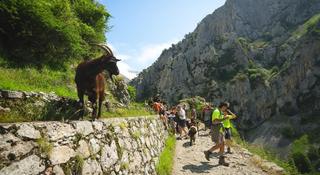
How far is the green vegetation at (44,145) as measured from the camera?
477 centimetres

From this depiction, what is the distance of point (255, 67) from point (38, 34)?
130719mm

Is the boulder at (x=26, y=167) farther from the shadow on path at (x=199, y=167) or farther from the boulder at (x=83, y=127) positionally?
the shadow on path at (x=199, y=167)

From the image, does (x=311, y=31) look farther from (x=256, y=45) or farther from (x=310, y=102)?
(x=256, y=45)

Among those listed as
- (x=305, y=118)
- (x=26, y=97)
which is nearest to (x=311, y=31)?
(x=305, y=118)

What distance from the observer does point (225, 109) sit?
47.1 ft

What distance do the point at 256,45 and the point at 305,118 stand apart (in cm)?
5787

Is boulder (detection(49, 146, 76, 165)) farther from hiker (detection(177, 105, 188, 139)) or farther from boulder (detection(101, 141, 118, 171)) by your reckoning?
hiker (detection(177, 105, 188, 139))

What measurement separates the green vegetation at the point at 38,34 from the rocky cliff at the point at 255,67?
85.5 metres

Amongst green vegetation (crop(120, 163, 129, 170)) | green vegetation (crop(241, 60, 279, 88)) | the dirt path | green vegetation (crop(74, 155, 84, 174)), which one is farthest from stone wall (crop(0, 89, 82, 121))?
green vegetation (crop(241, 60, 279, 88))

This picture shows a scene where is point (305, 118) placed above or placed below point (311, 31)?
below

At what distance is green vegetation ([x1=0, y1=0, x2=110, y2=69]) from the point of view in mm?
15672

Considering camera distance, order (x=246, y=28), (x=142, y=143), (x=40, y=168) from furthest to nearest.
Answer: (x=246, y=28)
(x=142, y=143)
(x=40, y=168)

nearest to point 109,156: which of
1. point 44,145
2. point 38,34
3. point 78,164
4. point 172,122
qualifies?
point 78,164

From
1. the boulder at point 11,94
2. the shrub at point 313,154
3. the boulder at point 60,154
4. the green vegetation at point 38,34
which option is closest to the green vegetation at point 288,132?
the shrub at point 313,154
